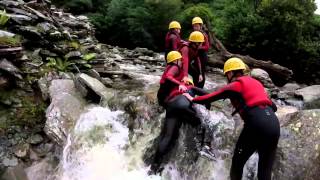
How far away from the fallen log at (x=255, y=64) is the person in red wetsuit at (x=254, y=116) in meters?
9.30

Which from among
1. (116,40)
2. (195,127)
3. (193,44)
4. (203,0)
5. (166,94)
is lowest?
(116,40)

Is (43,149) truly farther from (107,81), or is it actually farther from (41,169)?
(107,81)

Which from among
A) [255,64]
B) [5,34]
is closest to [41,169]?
[5,34]

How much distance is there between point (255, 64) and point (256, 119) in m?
9.96

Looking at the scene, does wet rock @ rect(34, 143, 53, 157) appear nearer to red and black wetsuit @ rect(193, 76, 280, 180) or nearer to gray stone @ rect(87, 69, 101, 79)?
gray stone @ rect(87, 69, 101, 79)

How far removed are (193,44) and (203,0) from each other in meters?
23.0

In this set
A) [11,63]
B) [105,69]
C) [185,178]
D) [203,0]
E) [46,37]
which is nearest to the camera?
[185,178]

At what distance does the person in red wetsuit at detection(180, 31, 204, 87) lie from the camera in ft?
30.9

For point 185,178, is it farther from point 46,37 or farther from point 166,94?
point 46,37

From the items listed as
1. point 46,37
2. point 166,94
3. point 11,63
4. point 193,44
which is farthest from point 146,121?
point 46,37

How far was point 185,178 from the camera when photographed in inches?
345

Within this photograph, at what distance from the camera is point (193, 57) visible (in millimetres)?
10148

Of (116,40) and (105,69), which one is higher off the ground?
(105,69)

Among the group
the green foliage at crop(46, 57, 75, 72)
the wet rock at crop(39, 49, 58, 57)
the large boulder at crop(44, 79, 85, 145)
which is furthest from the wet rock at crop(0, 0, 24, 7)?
the large boulder at crop(44, 79, 85, 145)
